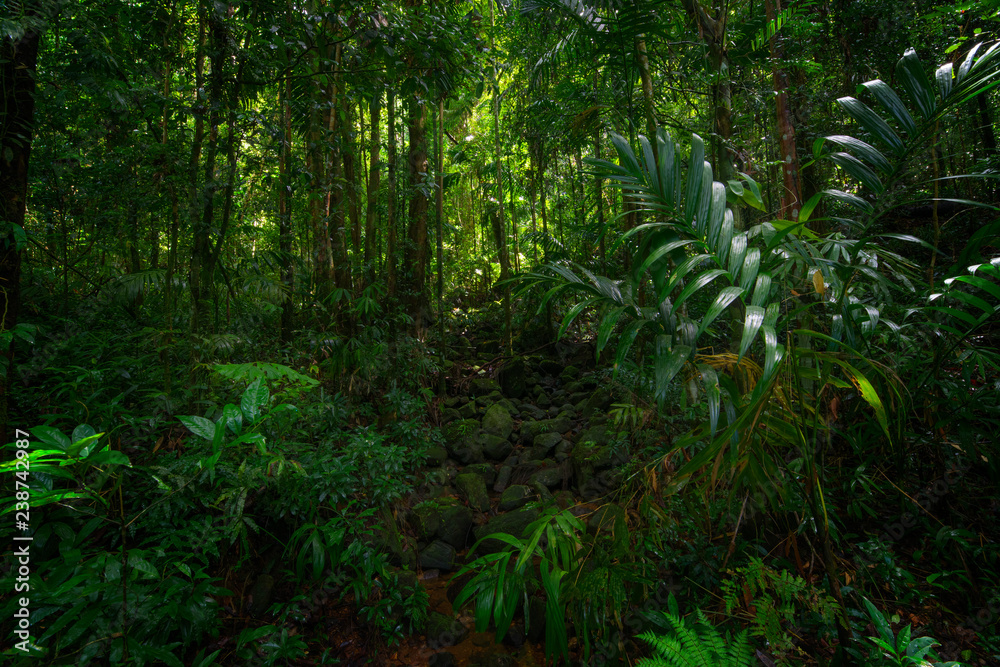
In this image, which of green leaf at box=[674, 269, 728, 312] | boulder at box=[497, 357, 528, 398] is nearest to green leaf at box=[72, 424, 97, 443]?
green leaf at box=[674, 269, 728, 312]

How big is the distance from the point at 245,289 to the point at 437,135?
11.2 ft

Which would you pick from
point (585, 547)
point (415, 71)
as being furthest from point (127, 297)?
point (585, 547)

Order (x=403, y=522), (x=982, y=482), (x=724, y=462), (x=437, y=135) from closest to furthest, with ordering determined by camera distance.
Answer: (x=724, y=462), (x=982, y=482), (x=403, y=522), (x=437, y=135)

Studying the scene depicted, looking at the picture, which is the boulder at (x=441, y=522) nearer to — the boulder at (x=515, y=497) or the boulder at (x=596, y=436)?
the boulder at (x=515, y=497)

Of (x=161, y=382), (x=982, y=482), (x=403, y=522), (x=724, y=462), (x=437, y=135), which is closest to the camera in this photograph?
(x=724, y=462)

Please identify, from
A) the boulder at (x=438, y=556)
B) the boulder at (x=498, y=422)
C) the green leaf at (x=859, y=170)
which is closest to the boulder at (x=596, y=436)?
the boulder at (x=498, y=422)

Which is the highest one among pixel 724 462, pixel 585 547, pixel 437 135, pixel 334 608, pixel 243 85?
pixel 437 135

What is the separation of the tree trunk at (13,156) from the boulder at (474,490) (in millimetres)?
2576

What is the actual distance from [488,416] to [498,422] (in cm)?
15

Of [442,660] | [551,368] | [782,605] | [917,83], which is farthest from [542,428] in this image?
[917,83]

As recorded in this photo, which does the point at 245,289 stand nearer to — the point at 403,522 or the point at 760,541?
the point at 403,522

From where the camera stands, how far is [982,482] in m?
2.14

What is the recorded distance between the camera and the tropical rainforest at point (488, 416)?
1.50m

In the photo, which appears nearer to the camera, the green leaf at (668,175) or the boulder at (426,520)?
the green leaf at (668,175)
